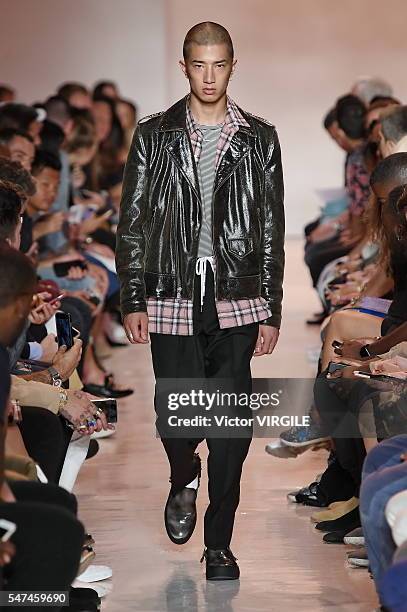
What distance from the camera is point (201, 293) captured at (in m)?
3.91

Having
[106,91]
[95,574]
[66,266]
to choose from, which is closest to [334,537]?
[95,574]

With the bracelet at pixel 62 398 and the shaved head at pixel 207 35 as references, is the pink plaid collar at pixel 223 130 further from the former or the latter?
the bracelet at pixel 62 398

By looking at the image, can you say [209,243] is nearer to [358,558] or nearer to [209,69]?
[209,69]

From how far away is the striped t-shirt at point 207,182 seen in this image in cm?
390

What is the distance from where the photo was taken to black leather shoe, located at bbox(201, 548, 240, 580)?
12.8ft

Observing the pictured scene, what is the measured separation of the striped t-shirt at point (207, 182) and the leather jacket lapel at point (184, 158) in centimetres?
2

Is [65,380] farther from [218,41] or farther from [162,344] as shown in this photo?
[218,41]

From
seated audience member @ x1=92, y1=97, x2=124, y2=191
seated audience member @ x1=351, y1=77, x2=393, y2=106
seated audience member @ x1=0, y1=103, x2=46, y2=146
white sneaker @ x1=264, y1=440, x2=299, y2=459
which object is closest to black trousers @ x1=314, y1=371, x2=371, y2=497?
white sneaker @ x1=264, y1=440, x2=299, y2=459

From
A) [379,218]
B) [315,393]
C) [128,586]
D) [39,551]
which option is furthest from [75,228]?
[39,551]

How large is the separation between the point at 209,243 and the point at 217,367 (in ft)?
1.11

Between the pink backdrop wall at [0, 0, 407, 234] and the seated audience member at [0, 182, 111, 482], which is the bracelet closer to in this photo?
Result: the seated audience member at [0, 182, 111, 482]

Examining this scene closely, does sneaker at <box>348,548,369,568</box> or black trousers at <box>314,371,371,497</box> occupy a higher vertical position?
black trousers at <box>314,371,371,497</box>

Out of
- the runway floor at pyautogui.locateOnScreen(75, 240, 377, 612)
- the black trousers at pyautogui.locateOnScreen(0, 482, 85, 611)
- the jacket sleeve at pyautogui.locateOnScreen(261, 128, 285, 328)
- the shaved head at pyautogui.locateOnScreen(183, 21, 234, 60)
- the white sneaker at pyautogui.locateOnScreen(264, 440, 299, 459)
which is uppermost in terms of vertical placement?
the shaved head at pyautogui.locateOnScreen(183, 21, 234, 60)

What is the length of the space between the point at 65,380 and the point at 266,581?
2.68 feet
